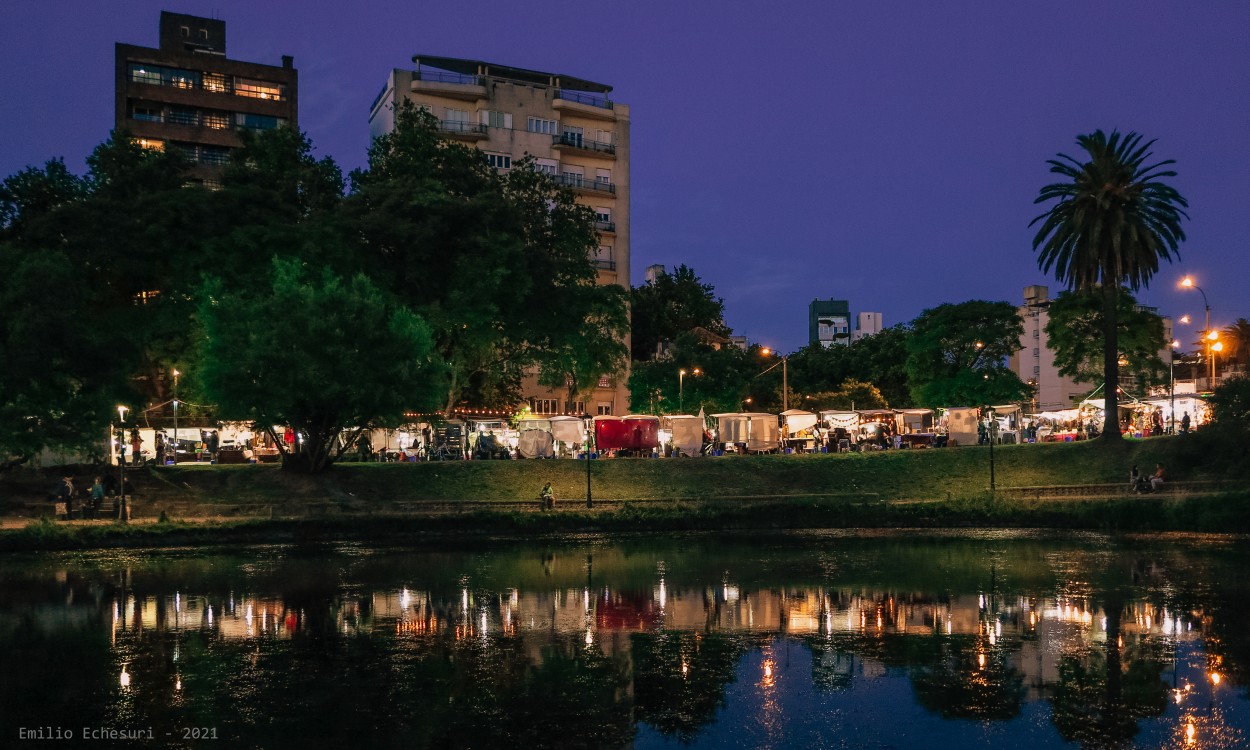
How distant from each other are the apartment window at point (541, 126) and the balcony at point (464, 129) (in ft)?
13.9

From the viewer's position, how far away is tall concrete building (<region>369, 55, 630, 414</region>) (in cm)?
8712

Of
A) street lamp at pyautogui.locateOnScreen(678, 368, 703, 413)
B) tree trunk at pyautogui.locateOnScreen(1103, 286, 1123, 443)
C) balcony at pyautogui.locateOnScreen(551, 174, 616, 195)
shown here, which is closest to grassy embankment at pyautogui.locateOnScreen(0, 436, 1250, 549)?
tree trunk at pyautogui.locateOnScreen(1103, 286, 1123, 443)

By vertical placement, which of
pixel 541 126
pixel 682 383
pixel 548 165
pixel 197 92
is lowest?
pixel 682 383

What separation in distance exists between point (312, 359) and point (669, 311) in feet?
222

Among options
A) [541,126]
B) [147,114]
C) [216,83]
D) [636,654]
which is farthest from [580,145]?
[636,654]

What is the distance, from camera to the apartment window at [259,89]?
90188mm

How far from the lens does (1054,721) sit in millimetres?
12766

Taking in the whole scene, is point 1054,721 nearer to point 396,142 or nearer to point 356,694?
point 356,694

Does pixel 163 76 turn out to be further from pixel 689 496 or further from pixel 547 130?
pixel 689 496

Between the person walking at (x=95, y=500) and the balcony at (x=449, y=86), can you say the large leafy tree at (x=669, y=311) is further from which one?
the person walking at (x=95, y=500)

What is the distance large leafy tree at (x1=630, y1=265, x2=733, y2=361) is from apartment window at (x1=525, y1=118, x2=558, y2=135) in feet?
73.3

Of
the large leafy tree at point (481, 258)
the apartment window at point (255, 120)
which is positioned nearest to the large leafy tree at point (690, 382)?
the large leafy tree at point (481, 258)

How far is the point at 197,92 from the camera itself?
87.6m

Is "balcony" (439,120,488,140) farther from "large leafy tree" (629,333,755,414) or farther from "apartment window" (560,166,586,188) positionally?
"large leafy tree" (629,333,755,414)
